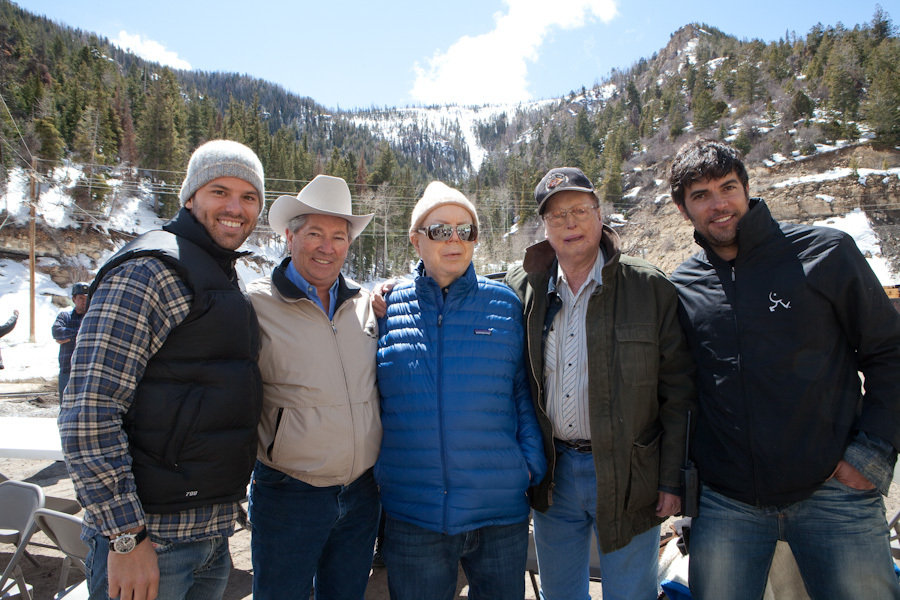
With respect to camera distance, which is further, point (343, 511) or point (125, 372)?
point (343, 511)

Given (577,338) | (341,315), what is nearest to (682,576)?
(577,338)

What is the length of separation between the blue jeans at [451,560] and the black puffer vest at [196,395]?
0.69 m

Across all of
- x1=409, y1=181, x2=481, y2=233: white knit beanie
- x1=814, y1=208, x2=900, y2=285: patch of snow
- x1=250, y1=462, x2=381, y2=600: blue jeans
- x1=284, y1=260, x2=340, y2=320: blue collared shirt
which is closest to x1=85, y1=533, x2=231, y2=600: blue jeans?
x1=250, y1=462, x2=381, y2=600: blue jeans

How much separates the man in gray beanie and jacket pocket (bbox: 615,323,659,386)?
1.47 metres

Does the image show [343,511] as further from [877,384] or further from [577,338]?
[877,384]

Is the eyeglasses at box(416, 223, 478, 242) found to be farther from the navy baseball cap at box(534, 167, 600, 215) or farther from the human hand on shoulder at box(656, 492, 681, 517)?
the human hand on shoulder at box(656, 492, 681, 517)

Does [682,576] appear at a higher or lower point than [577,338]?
lower

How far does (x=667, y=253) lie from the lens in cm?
4159

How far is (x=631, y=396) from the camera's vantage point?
209cm

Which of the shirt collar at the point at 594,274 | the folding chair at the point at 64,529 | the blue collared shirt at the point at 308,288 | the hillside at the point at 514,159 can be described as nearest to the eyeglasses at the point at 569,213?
the shirt collar at the point at 594,274

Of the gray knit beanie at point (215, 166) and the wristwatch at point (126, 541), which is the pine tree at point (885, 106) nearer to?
the gray knit beanie at point (215, 166)

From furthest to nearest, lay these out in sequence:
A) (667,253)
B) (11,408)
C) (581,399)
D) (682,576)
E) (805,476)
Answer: (667,253), (11,408), (682,576), (581,399), (805,476)

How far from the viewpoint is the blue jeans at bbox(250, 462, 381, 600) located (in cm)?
205

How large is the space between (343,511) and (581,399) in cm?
114
